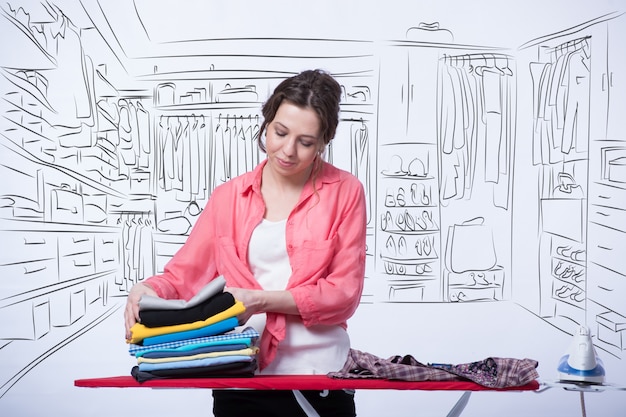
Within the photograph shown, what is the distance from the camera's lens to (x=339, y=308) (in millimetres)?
2035

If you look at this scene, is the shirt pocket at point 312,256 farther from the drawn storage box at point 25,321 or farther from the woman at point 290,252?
the drawn storage box at point 25,321

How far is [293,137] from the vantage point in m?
2.05

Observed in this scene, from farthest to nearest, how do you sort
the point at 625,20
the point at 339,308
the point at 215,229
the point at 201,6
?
the point at 625,20, the point at 201,6, the point at 215,229, the point at 339,308

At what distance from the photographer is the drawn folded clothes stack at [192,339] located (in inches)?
73.9

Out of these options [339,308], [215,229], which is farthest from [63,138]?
[339,308]

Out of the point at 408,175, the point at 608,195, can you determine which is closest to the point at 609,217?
the point at 608,195

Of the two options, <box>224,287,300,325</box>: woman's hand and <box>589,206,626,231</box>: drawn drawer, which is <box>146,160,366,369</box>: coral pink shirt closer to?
<box>224,287,300,325</box>: woman's hand

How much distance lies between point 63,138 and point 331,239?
2397mm

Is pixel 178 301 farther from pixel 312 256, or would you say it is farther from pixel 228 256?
pixel 312 256

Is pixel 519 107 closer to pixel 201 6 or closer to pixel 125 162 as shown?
pixel 201 6

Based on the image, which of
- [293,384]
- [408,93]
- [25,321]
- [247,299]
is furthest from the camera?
[408,93]

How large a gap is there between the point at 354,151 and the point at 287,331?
2.21 m

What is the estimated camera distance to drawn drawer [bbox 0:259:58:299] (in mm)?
4102

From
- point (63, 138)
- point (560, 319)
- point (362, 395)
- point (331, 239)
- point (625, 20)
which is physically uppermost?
point (625, 20)
